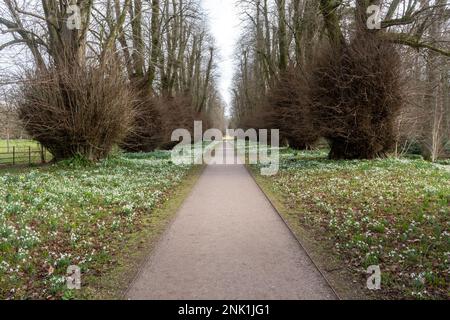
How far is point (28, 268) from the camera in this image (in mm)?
5707

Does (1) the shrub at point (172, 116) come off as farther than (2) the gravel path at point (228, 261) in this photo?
Yes

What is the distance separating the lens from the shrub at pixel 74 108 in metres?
16.0

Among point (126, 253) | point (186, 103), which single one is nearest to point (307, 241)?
point (126, 253)

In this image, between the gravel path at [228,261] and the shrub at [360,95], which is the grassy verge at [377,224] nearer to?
the gravel path at [228,261]

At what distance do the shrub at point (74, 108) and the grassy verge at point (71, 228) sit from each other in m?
3.86

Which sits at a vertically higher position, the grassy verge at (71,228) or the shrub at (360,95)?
the shrub at (360,95)

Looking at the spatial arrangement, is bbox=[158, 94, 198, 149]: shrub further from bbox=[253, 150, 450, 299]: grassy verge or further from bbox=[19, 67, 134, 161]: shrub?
bbox=[253, 150, 450, 299]: grassy verge

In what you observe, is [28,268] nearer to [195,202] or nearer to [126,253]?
[126,253]

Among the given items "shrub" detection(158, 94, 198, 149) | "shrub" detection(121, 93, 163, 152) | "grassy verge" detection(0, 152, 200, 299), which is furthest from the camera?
"shrub" detection(158, 94, 198, 149)

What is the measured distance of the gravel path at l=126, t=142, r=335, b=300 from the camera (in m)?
4.94

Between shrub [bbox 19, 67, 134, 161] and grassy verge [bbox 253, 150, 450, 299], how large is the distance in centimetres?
823

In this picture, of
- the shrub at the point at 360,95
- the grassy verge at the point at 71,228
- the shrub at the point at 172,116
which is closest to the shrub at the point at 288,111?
the shrub at the point at 360,95

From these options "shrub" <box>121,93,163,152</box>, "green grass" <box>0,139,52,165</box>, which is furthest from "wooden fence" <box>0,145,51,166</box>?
"shrub" <box>121,93,163,152</box>
